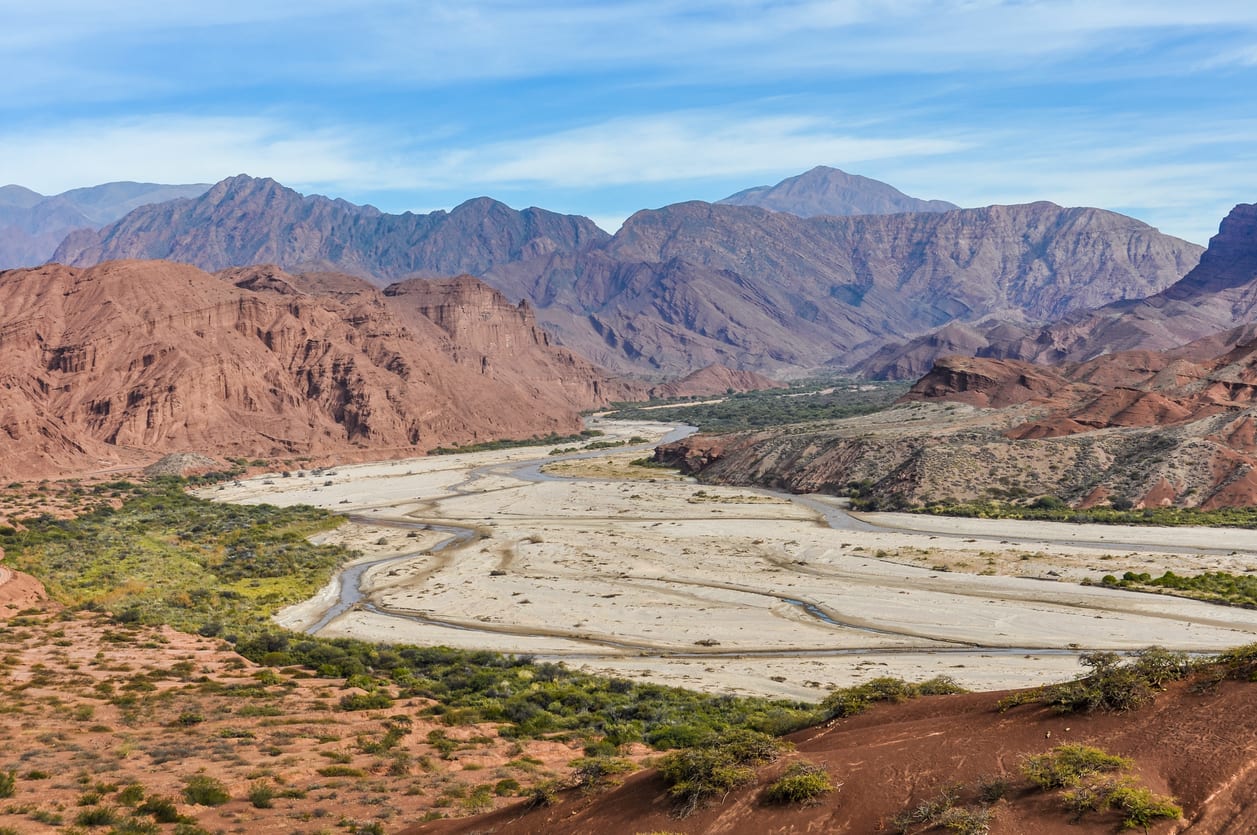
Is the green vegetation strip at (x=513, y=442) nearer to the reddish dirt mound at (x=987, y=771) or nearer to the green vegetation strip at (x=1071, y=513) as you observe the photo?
the green vegetation strip at (x=1071, y=513)

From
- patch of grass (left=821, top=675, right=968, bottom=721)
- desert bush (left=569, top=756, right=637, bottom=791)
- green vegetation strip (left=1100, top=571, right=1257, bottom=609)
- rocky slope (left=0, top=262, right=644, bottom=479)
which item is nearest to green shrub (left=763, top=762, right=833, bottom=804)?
desert bush (left=569, top=756, right=637, bottom=791)

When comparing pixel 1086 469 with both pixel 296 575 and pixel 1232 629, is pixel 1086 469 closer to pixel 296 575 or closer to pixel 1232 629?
pixel 1232 629

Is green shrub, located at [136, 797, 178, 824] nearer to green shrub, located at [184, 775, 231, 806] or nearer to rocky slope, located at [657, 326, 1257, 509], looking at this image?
green shrub, located at [184, 775, 231, 806]

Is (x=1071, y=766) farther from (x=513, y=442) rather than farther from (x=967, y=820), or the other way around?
(x=513, y=442)

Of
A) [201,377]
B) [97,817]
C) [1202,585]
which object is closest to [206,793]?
[97,817]

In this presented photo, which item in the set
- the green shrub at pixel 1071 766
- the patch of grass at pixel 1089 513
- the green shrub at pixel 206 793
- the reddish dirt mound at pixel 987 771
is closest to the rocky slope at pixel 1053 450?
the patch of grass at pixel 1089 513

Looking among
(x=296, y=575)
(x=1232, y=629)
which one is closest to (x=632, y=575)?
(x=296, y=575)
